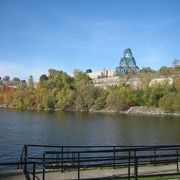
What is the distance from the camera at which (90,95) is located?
164 m

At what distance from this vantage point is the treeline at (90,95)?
143 meters

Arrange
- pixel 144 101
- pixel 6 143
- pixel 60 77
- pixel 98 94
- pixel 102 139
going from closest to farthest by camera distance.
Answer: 1. pixel 6 143
2. pixel 102 139
3. pixel 144 101
4. pixel 98 94
5. pixel 60 77

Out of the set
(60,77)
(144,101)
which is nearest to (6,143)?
(144,101)

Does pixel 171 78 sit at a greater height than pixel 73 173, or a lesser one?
greater

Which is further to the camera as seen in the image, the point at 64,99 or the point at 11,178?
the point at 64,99

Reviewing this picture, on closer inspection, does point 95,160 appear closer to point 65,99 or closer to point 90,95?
point 90,95

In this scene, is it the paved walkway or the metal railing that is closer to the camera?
the metal railing

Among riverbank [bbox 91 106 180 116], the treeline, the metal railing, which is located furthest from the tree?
the metal railing

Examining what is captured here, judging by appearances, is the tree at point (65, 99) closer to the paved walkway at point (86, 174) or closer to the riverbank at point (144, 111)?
the riverbank at point (144, 111)

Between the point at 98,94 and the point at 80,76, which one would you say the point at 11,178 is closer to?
the point at 98,94

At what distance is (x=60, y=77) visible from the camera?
193 m

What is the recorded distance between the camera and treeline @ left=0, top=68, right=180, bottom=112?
143 metres

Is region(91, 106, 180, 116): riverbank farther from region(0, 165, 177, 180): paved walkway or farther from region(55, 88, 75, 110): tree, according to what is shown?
region(0, 165, 177, 180): paved walkway

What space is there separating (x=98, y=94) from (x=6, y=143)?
401ft
